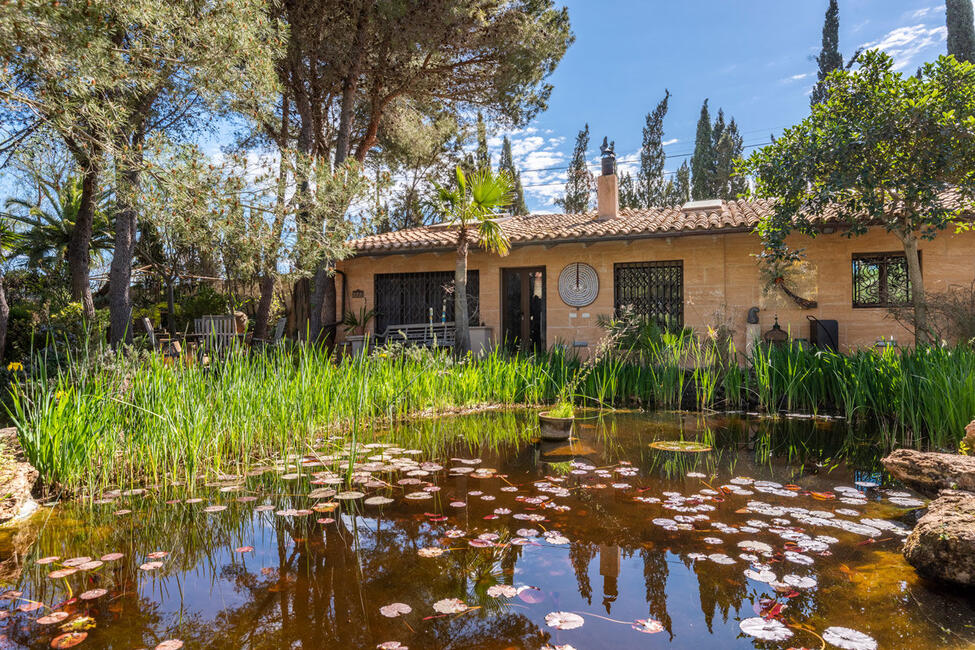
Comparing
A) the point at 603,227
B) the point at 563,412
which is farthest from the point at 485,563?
the point at 603,227

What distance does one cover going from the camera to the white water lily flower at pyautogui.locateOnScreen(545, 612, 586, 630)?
72.5 inches

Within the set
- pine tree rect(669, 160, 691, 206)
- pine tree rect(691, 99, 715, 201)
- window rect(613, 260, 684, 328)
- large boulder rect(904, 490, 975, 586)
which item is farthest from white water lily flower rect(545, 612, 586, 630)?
pine tree rect(669, 160, 691, 206)

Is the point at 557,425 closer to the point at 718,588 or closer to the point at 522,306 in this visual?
the point at 718,588

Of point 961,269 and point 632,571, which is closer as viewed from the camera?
point 632,571

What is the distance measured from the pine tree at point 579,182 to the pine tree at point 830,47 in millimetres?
10382

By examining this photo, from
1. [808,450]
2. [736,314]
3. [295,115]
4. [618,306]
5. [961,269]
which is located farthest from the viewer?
[295,115]

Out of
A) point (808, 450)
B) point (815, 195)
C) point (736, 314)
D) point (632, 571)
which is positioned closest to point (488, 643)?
point (632, 571)

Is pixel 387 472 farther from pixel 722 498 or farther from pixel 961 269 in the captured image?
pixel 961 269

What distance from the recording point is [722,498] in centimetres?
324

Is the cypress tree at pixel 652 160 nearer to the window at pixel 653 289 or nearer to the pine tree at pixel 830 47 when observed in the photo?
the pine tree at pixel 830 47

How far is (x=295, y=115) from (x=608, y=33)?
10.3 meters

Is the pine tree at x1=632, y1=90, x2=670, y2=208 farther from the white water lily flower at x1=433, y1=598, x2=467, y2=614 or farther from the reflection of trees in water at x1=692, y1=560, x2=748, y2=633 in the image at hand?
the white water lily flower at x1=433, y1=598, x2=467, y2=614

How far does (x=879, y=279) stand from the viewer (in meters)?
8.59

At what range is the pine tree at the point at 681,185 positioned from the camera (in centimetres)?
2617
